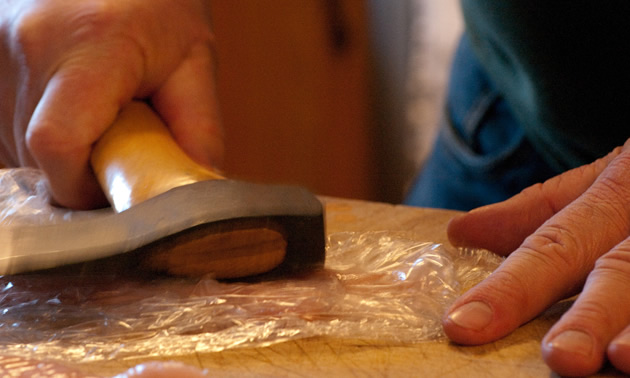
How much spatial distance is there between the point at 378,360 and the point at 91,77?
1.66 feet

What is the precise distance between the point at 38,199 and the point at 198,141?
217 millimetres

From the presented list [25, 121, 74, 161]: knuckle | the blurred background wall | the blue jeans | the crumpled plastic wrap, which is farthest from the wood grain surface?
the blurred background wall

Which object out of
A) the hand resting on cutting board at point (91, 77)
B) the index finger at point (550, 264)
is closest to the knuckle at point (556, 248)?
the index finger at point (550, 264)

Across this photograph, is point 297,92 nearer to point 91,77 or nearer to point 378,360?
point 91,77

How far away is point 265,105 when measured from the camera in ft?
8.06

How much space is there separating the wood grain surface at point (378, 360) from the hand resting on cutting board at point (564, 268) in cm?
1

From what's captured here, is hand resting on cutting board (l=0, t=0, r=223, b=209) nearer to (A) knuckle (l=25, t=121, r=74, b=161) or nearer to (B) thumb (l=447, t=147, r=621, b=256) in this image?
(A) knuckle (l=25, t=121, r=74, b=161)

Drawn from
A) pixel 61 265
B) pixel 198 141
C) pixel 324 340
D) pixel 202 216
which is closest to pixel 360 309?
pixel 324 340

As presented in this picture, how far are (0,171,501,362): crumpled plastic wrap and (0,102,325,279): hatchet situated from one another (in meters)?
0.02

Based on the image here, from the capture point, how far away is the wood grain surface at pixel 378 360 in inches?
19.5

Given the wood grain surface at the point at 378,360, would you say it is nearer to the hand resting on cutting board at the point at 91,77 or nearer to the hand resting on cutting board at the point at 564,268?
the hand resting on cutting board at the point at 564,268

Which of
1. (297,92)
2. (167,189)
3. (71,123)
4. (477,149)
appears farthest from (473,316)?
Answer: (297,92)

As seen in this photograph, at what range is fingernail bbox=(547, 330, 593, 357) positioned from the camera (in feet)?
1.52

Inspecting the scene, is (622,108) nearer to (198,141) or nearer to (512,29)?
(512,29)
